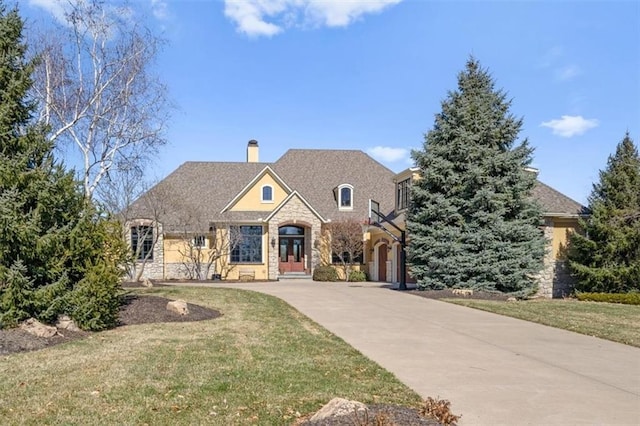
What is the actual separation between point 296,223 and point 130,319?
1863cm

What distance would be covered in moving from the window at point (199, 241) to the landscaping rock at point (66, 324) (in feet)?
62.3

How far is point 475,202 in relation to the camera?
766 inches

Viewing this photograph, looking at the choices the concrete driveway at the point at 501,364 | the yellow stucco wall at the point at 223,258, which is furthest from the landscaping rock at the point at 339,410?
the yellow stucco wall at the point at 223,258

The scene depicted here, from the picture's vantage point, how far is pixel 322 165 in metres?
35.2

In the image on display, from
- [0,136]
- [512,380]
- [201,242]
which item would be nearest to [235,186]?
[201,242]

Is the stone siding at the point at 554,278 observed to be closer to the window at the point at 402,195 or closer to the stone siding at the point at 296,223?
the window at the point at 402,195

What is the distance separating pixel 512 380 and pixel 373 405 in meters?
2.52

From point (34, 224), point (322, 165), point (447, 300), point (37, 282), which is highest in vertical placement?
point (322, 165)

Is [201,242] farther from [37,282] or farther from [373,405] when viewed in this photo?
[373,405]

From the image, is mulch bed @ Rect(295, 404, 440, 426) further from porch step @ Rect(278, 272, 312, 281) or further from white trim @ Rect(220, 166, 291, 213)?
white trim @ Rect(220, 166, 291, 213)

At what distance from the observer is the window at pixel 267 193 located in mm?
30750

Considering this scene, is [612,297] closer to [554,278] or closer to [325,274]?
[554,278]

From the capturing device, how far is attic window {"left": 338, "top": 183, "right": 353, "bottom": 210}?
3192 centimetres

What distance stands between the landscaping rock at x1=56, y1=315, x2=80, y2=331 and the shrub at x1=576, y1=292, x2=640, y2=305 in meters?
17.5
